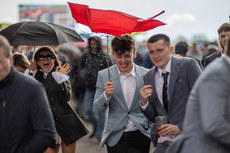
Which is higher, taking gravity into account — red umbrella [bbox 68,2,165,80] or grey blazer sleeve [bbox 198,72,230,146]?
red umbrella [bbox 68,2,165,80]

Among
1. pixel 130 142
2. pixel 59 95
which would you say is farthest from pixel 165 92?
pixel 59 95

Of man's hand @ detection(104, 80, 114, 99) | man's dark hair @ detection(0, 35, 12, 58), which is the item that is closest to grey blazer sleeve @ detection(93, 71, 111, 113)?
man's hand @ detection(104, 80, 114, 99)

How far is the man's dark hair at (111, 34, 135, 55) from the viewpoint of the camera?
186 inches

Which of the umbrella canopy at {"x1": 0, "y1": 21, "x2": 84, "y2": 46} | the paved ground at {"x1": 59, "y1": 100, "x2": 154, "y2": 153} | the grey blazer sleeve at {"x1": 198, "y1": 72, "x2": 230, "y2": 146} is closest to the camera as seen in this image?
the grey blazer sleeve at {"x1": 198, "y1": 72, "x2": 230, "y2": 146}

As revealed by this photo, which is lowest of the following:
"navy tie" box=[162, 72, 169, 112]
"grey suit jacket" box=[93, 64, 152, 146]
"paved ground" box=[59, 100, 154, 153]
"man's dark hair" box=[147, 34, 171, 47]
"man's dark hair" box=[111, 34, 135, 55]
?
"paved ground" box=[59, 100, 154, 153]

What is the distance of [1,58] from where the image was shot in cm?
312

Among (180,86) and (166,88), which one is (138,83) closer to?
(166,88)

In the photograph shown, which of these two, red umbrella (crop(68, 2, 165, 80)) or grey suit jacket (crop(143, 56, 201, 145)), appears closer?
grey suit jacket (crop(143, 56, 201, 145))

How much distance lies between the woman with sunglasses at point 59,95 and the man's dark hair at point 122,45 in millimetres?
1101

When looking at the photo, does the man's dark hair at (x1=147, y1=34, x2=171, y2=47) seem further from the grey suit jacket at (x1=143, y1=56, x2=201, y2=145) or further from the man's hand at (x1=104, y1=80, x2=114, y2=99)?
the man's hand at (x1=104, y1=80, x2=114, y2=99)

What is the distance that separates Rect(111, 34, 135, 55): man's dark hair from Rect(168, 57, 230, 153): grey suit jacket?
2.04 m

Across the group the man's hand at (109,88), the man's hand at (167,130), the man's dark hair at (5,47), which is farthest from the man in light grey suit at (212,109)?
the man's hand at (109,88)

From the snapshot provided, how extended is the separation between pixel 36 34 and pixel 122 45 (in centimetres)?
169

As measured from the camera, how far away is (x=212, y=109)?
2.60m
